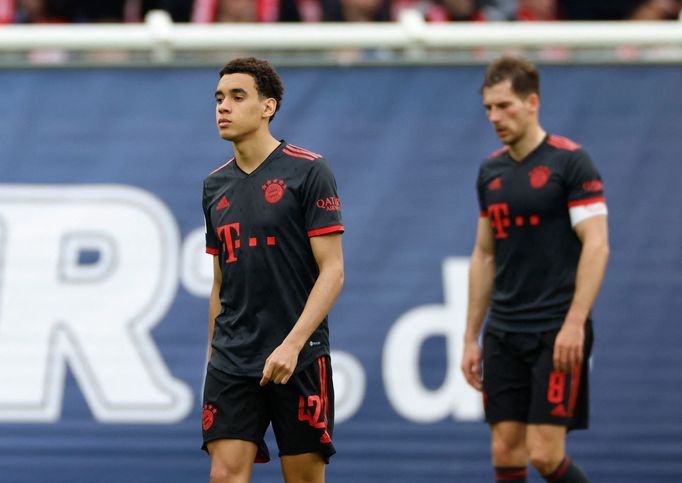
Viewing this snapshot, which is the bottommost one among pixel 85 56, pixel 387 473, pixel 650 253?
pixel 387 473

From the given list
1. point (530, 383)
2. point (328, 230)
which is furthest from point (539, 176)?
point (328, 230)

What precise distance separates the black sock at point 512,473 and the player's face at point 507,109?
1.56m

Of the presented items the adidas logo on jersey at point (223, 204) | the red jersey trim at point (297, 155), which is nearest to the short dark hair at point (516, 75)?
the red jersey trim at point (297, 155)

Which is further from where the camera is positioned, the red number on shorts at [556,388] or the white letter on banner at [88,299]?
the white letter on banner at [88,299]

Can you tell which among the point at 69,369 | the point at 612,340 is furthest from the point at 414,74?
the point at 69,369

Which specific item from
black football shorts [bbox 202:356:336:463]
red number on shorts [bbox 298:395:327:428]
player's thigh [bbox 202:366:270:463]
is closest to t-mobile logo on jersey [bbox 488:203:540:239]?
black football shorts [bbox 202:356:336:463]

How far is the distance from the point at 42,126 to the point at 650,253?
11.4 feet

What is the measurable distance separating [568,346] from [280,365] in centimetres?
162

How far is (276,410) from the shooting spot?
4875 millimetres

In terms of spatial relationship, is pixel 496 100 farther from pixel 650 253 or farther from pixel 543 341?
pixel 650 253

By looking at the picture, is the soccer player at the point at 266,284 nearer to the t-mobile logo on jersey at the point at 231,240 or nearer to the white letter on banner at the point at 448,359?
the t-mobile logo on jersey at the point at 231,240

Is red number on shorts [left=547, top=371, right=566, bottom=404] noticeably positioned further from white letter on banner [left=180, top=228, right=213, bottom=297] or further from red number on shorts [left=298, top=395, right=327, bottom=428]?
white letter on banner [left=180, top=228, right=213, bottom=297]

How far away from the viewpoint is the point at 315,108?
7.09 m

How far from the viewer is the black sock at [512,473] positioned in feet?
19.6
